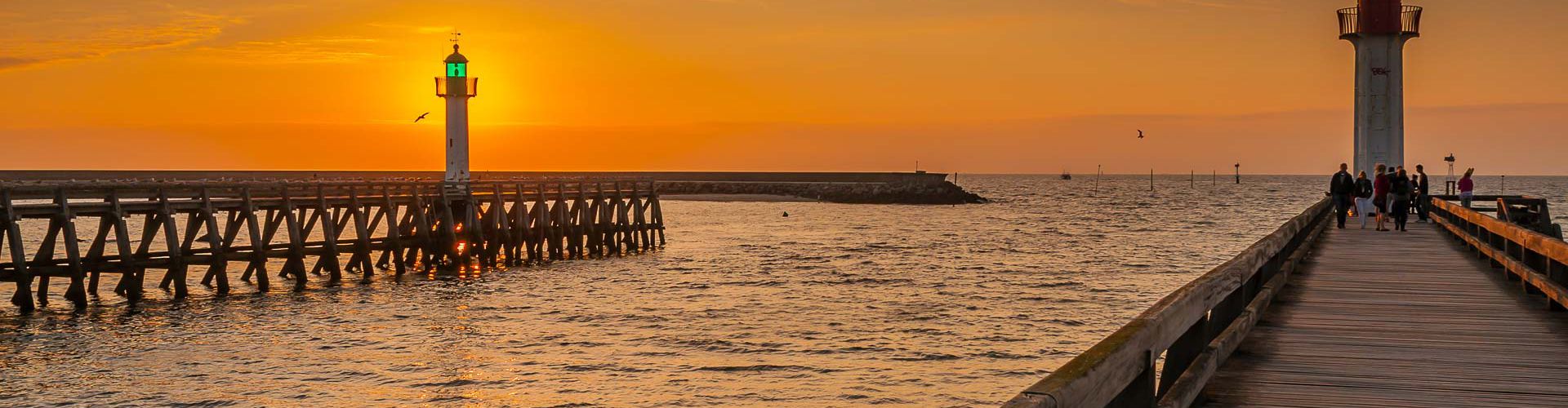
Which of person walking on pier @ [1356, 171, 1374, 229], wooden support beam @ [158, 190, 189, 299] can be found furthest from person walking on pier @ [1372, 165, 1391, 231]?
wooden support beam @ [158, 190, 189, 299]

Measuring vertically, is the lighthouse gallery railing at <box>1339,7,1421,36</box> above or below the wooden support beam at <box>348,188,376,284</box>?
above

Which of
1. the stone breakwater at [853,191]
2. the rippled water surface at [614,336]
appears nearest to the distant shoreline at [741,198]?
the stone breakwater at [853,191]

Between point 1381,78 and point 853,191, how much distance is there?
71.6 metres

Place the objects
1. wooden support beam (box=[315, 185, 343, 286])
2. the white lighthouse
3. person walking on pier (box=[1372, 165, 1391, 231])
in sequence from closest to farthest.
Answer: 1. person walking on pier (box=[1372, 165, 1391, 231])
2. wooden support beam (box=[315, 185, 343, 286])
3. the white lighthouse

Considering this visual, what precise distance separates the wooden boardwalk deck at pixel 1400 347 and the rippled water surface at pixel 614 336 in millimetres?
3708

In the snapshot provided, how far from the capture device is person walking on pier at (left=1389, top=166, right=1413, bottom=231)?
22562mm

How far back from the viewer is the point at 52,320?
19.4 m

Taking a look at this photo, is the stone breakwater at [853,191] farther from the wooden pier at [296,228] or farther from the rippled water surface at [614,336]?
the rippled water surface at [614,336]

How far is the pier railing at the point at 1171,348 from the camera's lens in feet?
12.6

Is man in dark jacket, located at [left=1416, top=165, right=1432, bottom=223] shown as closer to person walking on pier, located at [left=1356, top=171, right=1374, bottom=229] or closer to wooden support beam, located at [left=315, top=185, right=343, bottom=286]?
person walking on pier, located at [left=1356, top=171, right=1374, bottom=229]

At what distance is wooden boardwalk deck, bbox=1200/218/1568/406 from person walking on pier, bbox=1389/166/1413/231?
968 centimetres

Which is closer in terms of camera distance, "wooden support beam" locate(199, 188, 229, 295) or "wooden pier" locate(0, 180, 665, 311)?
"wooden pier" locate(0, 180, 665, 311)

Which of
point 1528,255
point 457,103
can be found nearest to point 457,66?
point 457,103

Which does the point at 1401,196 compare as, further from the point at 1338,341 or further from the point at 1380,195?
the point at 1338,341
